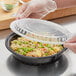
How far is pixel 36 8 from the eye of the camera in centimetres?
133

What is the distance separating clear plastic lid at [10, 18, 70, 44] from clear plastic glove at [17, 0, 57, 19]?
103 mm

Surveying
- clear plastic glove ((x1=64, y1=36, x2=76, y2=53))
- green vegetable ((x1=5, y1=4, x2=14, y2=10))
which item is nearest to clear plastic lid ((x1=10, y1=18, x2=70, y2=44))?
clear plastic glove ((x1=64, y1=36, x2=76, y2=53))

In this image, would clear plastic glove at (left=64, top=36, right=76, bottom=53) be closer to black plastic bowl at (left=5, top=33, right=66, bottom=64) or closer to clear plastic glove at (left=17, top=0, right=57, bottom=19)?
black plastic bowl at (left=5, top=33, right=66, bottom=64)

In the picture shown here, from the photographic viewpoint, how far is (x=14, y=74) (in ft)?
3.55

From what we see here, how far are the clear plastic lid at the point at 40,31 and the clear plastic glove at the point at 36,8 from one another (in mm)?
103

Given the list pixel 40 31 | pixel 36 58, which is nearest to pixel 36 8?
pixel 40 31

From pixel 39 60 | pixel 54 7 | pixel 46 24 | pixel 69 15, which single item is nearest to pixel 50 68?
pixel 39 60

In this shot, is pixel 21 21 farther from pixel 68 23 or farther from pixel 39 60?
pixel 68 23

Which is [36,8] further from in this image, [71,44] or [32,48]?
[71,44]

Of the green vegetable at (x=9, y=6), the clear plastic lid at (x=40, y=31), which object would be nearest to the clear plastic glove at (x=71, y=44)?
the clear plastic lid at (x=40, y=31)

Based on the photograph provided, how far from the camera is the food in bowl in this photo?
1108 mm

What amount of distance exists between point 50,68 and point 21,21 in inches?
10.2

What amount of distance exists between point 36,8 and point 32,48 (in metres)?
0.28

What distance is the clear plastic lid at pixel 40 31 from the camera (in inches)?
40.6
